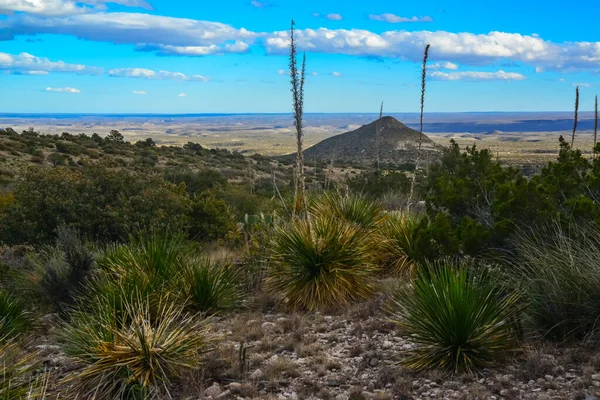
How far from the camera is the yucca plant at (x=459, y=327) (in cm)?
573

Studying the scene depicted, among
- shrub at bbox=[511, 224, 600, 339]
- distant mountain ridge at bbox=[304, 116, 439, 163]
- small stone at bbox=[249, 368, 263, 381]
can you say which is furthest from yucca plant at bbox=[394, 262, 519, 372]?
distant mountain ridge at bbox=[304, 116, 439, 163]

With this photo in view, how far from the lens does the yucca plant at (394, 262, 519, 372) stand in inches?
226

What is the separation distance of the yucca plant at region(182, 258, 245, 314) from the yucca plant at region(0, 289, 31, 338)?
219cm

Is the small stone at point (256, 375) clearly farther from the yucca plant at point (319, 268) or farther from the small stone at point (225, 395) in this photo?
the yucca plant at point (319, 268)

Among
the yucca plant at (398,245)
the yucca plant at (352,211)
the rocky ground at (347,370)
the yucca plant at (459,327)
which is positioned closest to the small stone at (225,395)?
the rocky ground at (347,370)

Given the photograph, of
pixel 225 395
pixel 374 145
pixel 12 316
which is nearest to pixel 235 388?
pixel 225 395

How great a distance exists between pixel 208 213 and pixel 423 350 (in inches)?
369

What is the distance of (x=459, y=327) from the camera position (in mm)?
5746

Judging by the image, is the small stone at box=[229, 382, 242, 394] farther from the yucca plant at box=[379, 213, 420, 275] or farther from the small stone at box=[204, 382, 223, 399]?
the yucca plant at box=[379, 213, 420, 275]

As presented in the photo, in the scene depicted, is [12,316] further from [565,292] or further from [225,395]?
[565,292]

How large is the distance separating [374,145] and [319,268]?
169ft

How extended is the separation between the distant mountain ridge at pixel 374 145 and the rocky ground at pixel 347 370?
49449 mm

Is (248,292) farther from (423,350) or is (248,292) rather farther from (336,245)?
(423,350)

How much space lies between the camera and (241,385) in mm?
5742
